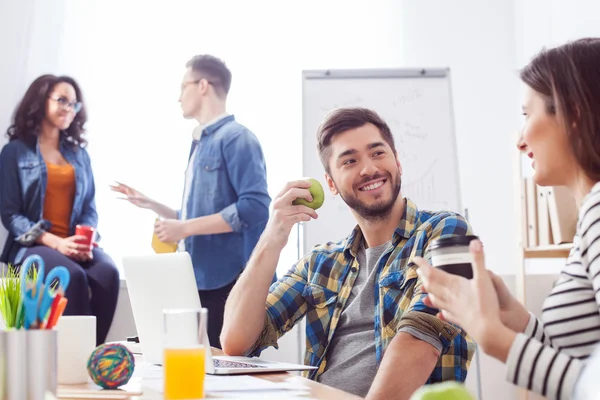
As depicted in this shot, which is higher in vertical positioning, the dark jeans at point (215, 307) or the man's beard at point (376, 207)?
the man's beard at point (376, 207)

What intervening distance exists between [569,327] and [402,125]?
8.23 feet

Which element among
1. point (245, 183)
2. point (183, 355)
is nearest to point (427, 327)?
point (183, 355)

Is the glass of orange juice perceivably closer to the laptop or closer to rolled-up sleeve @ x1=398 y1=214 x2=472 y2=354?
the laptop

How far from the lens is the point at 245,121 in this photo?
13.0ft

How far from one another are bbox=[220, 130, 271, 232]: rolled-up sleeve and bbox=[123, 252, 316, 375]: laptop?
4.60 feet

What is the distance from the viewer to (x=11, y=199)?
338cm

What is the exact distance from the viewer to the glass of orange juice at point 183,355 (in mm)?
1006

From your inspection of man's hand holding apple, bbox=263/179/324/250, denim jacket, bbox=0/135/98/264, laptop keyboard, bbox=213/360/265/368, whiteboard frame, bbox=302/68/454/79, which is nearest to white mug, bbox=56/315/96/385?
laptop keyboard, bbox=213/360/265/368

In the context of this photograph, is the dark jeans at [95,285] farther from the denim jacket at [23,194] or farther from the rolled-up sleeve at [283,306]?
the rolled-up sleeve at [283,306]

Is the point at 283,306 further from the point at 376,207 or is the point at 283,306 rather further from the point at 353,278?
the point at 376,207

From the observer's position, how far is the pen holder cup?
37.3 inches

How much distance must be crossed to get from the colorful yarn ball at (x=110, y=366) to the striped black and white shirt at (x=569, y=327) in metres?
0.60

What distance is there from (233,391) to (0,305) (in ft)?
1.18

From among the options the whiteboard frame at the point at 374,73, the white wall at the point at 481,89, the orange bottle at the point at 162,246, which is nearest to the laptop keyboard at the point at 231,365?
the orange bottle at the point at 162,246
